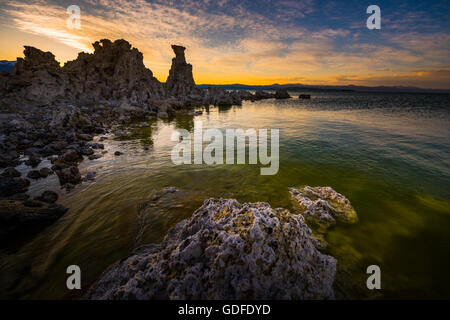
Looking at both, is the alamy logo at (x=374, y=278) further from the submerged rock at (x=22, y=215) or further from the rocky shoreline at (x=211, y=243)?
the submerged rock at (x=22, y=215)

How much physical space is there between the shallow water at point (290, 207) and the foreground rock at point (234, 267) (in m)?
1.29

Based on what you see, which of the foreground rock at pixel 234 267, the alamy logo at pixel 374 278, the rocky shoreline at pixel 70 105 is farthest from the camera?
the rocky shoreline at pixel 70 105

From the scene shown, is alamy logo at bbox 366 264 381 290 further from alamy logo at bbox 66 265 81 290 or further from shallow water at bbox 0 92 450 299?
alamy logo at bbox 66 265 81 290

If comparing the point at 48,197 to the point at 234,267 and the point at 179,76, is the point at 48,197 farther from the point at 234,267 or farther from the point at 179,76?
the point at 179,76

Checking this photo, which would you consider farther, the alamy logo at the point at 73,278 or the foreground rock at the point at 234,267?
the alamy logo at the point at 73,278

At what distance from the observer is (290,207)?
7.63 meters

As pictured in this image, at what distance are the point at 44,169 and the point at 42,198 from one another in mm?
3889

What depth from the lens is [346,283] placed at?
430cm

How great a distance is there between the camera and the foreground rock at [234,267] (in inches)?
121

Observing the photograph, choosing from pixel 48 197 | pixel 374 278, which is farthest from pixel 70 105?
pixel 374 278

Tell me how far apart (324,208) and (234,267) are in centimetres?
565

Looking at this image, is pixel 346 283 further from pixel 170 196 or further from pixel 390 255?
pixel 170 196

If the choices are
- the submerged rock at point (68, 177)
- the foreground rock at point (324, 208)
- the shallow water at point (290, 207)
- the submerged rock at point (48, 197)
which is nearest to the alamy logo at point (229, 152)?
the shallow water at point (290, 207)
